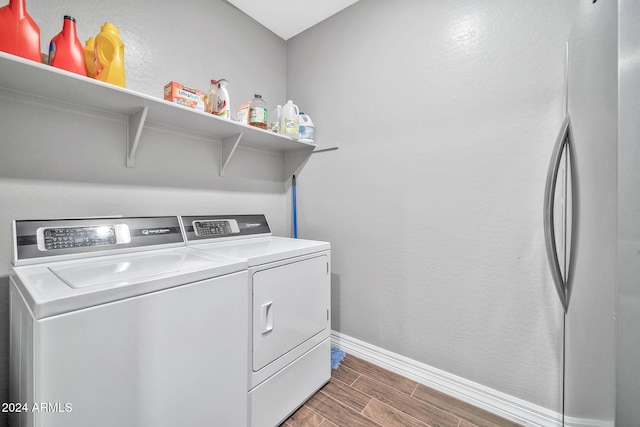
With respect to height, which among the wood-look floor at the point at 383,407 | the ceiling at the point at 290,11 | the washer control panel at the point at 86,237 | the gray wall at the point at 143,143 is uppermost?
the ceiling at the point at 290,11

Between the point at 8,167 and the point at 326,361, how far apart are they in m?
1.96

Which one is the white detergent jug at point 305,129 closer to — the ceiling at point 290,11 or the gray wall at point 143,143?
the gray wall at point 143,143

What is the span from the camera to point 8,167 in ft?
3.76

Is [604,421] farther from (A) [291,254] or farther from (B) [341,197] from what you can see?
(B) [341,197]

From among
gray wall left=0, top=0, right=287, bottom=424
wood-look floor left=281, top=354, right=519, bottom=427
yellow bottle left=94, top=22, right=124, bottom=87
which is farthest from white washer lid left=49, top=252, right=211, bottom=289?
wood-look floor left=281, top=354, right=519, bottom=427

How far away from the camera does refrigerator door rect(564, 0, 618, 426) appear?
574 mm

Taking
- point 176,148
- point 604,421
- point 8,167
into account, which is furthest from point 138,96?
point 604,421

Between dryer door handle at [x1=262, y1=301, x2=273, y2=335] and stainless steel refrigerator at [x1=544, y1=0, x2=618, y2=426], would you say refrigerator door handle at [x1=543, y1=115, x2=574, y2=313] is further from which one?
dryer door handle at [x1=262, y1=301, x2=273, y2=335]

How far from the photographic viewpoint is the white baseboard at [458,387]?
135 cm

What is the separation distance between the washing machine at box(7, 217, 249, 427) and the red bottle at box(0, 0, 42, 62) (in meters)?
0.68

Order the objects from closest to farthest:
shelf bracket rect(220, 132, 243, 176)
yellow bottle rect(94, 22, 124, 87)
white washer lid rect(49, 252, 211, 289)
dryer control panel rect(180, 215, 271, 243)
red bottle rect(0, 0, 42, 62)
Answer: white washer lid rect(49, 252, 211, 289), red bottle rect(0, 0, 42, 62), yellow bottle rect(94, 22, 124, 87), dryer control panel rect(180, 215, 271, 243), shelf bracket rect(220, 132, 243, 176)

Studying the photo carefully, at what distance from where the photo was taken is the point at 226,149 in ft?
6.29

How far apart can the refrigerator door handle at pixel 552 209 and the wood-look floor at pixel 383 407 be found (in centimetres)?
86

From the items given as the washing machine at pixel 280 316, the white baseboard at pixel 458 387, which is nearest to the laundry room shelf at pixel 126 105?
the washing machine at pixel 280 316
